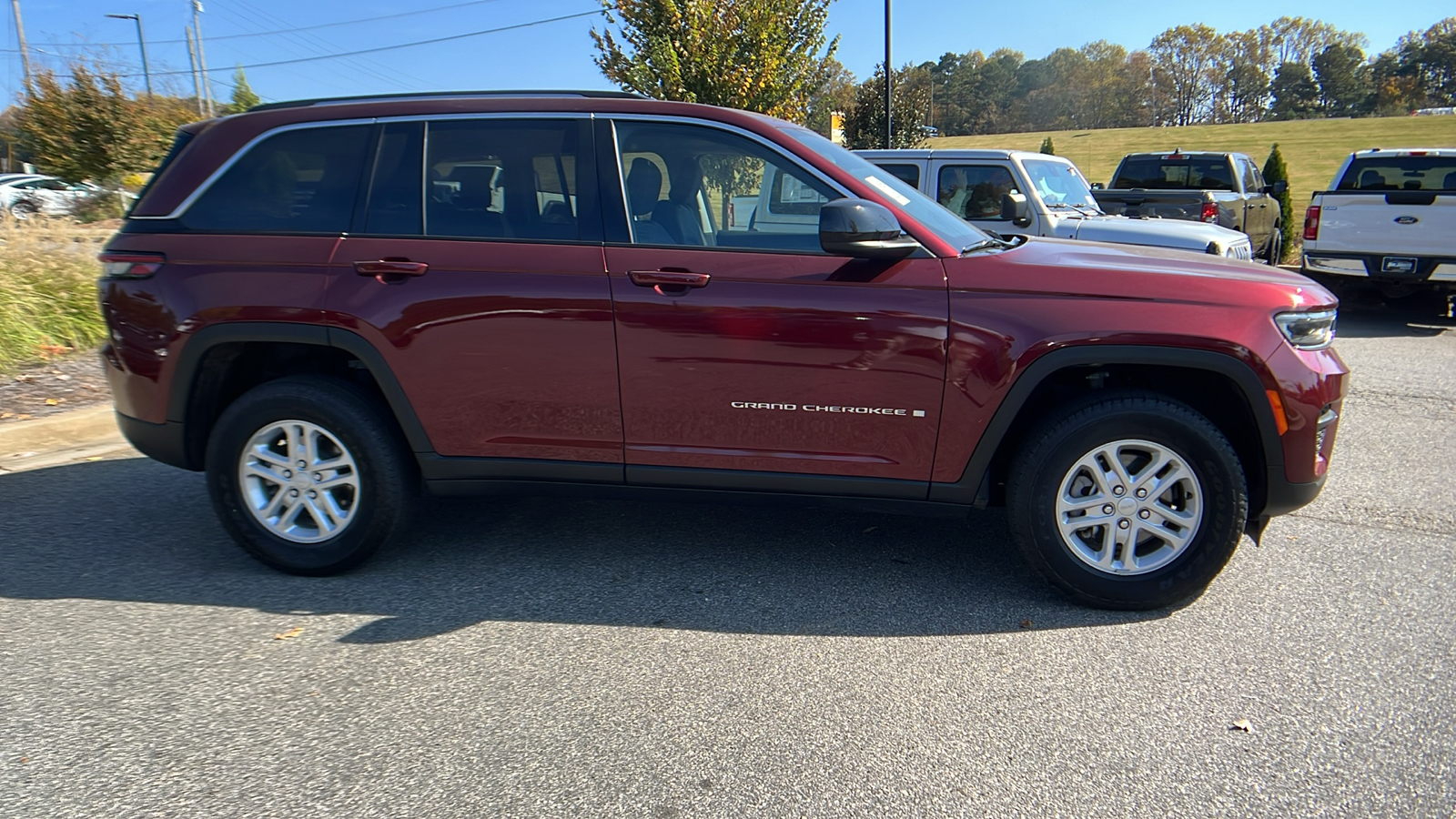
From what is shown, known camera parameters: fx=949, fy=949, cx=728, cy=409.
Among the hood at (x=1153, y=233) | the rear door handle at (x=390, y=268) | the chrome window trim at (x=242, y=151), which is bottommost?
the hood at (x=1153, y=233)

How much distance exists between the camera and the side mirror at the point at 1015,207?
8023 mm

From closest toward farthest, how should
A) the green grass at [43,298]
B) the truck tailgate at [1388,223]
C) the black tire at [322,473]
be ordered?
the black tire at [322,473]
the green grass at [43,298]
the truck tailgate at [1388,223]

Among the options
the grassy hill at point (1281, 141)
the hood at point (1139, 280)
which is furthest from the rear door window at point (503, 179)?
the grassy hill at point (1281, 141)

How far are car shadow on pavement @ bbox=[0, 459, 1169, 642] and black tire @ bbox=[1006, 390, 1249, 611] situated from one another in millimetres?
146

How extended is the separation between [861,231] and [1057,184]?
642 cm

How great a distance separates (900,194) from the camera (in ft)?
12.6

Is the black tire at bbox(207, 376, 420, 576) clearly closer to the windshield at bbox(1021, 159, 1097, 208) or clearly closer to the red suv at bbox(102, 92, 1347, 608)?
the red suv at bbox(102, 92, 1347, 608)

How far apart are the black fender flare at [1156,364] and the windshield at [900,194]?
1.96 ft

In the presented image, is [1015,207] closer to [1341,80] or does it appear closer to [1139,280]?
[1139,280]

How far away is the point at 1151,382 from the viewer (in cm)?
364

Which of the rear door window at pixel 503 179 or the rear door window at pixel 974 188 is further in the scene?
the rear door window at pixel 974 188

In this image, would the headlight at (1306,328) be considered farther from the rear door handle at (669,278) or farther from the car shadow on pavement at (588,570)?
the rear door handle at (669,278)

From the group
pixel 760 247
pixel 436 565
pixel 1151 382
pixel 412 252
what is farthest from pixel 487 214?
pixel 1151 382

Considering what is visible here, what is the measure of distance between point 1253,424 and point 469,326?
2.94 metres
